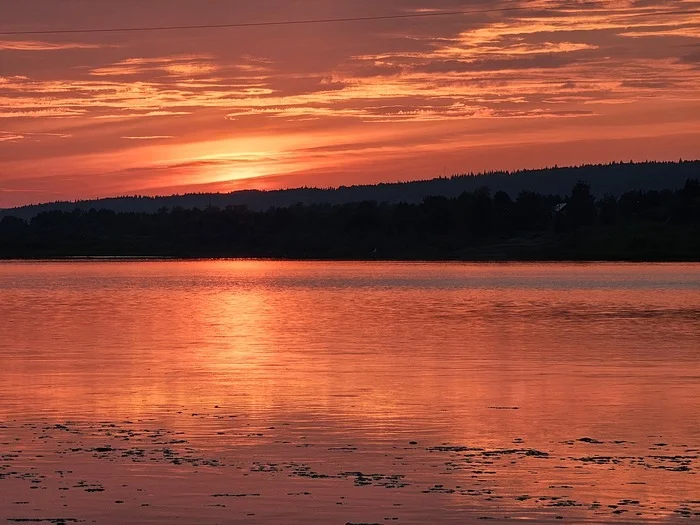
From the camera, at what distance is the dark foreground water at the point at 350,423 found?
57.7ft

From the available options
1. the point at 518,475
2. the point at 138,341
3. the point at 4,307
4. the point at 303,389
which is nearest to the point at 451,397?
the point at 303,389

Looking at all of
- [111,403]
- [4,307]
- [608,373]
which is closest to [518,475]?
[111,403]

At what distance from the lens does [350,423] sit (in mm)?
24984

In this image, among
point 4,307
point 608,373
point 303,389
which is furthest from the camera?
point 4,307

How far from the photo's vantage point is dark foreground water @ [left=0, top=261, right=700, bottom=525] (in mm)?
17594

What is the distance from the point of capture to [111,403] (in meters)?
28.2

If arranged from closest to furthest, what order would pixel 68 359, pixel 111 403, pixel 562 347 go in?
pixel 111 403 < pixel 68 359 < pixel 562 347

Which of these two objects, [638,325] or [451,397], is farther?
[638,325]

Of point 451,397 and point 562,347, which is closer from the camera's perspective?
point 451,397

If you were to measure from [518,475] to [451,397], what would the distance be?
993 cm

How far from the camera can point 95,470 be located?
65.3 feet

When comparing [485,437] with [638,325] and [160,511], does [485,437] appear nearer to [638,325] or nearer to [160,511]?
[160,511]

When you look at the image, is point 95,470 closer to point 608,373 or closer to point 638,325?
point 608,373

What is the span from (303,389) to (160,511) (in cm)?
1392
